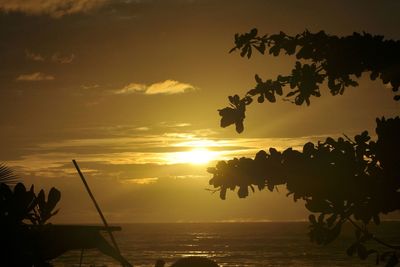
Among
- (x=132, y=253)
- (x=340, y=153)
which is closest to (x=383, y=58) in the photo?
(x=340, y=153)

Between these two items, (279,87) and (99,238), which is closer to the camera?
(279,87)

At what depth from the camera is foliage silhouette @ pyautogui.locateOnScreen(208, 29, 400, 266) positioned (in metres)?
4.65

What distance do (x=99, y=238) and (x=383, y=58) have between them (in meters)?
6.76

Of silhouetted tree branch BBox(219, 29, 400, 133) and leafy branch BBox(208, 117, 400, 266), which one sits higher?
silhouetted tree branch BBox(219, 29, 400, 133)

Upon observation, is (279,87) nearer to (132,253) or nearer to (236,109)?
(236,109)

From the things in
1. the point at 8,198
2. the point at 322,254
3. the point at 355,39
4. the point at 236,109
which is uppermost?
the point at 355,39

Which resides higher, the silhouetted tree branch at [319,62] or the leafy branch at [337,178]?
the silhouetted tree branch at [319,62]

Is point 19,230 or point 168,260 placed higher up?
point 19,230

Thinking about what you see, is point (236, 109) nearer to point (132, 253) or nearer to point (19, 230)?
point (19, 230)

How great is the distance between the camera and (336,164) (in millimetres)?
4793

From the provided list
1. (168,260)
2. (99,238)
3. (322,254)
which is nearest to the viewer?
(99,238)

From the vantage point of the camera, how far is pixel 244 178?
16.6 ft

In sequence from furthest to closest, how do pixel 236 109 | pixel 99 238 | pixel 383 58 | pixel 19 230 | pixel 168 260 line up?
pixel 168 260, pixel 99 238, pixel 19 230, pixel 236 109, pixel 383 58

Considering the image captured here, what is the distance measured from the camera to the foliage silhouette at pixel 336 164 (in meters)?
4.65
